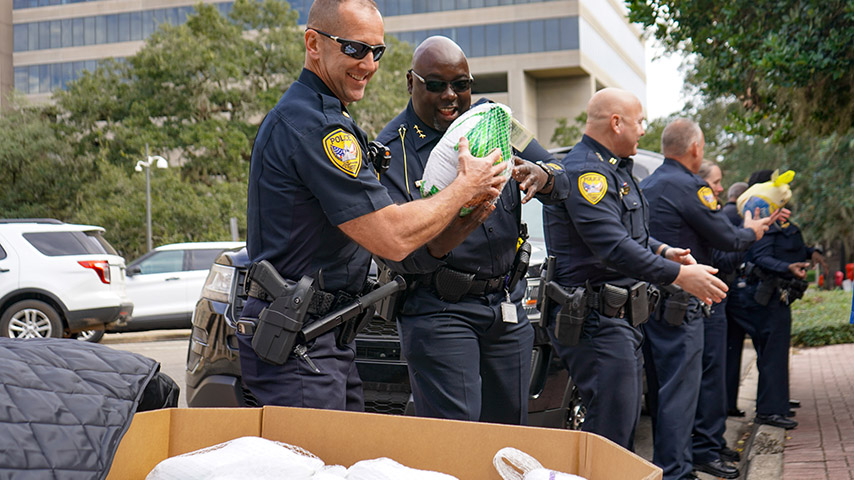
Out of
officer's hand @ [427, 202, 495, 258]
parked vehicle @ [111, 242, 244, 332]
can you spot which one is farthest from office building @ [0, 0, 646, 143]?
officer's hand @ [427, 202, 495, 258]

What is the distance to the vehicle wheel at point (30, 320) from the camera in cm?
1212

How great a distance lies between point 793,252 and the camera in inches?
272

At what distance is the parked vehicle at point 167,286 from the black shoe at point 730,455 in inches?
425

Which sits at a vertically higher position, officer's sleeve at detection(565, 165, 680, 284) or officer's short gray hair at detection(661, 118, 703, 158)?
officer's short gray hair at detection(661, 118, 703, 158)

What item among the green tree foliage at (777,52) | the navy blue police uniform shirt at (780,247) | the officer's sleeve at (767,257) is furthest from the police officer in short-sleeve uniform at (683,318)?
the green tree foliage at (777,52)

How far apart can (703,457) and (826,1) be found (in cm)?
351

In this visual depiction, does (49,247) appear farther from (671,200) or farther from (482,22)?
(482,22)

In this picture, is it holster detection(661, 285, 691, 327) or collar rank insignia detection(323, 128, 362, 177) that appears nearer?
collar rank insignia detection(323, 128, 362, 177)

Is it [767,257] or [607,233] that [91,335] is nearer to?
[767,257]

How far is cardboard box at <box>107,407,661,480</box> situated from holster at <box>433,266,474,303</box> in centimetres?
162

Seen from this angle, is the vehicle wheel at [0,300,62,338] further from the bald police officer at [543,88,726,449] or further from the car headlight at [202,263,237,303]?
the bald police officer at [543,88,726,449]

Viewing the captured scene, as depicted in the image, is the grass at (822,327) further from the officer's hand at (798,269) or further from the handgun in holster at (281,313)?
the handgun in holster at (281,313)

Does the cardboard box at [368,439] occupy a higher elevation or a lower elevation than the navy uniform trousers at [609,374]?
higher

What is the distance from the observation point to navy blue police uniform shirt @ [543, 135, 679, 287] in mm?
3975
